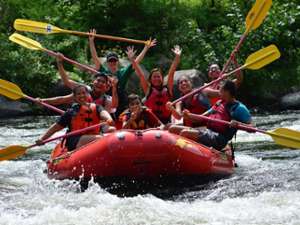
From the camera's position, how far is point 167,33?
18.0m

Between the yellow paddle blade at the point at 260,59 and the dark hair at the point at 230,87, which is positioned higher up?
the yellow paddle blade at the point at 260,59

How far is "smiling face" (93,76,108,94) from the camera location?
7.64 m

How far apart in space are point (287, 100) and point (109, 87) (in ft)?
25.0

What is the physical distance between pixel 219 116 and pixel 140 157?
3.77ft

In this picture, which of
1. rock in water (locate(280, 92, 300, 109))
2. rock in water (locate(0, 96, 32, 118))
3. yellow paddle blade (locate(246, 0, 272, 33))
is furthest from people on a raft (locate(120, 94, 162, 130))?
rock in water (locate(280, 92, 300, 109))

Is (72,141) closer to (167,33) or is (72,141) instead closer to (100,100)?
(100,100)

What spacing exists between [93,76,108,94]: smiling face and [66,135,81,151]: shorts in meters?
0.74

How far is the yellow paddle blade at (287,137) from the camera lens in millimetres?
6910

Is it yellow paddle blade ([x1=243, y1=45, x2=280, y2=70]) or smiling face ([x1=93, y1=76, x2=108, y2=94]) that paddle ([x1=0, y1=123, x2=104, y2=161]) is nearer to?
smiling face ([x1=93, y1=76, x2=108, y2=94])

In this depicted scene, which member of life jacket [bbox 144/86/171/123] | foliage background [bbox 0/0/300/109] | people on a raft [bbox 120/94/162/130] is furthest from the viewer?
foliage background [bbox 0/0/300/109]

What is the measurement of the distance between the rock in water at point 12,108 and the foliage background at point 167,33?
722 millimetres

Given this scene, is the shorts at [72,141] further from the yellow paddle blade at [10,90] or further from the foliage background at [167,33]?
the foliage background at [167,33]

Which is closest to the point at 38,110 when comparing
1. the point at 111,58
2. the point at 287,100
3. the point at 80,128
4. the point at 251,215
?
the point at 287,100

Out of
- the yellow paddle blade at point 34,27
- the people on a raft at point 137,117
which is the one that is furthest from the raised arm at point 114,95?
the yellow paddle blade at point 34,27
